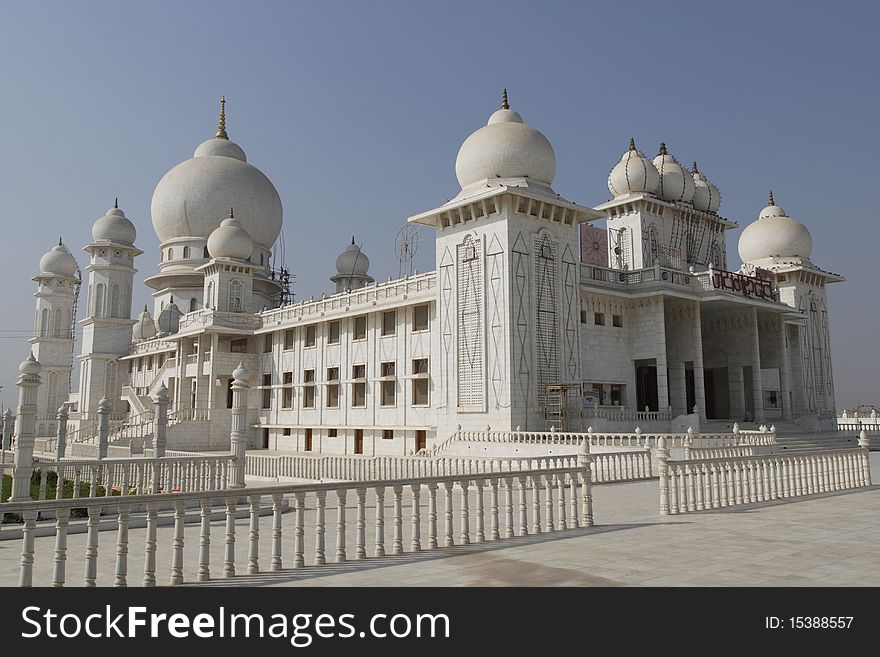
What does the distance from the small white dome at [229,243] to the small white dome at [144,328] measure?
11.3m

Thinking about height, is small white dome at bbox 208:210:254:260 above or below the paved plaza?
above

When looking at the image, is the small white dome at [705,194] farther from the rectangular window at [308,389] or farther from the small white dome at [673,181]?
the rectangular window at [308,389]

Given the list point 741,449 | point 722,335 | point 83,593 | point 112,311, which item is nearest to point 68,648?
point 83,593

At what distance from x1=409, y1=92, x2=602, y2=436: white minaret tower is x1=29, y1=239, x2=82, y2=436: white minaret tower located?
40.1 metres

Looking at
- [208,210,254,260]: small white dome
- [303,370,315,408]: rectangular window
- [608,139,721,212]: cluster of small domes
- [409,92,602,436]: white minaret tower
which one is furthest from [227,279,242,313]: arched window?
[608,139,721,212]: cluster of small domes

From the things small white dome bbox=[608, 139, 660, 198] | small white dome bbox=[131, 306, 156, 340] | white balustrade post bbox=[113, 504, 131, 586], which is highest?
small white dome bbox=[608, 139, 660, 198]

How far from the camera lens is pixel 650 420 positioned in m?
29.8

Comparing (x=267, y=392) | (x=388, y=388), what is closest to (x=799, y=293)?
(x=388, y=388)

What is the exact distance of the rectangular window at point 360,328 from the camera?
3597 centimetres

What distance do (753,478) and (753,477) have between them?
2.0 inches

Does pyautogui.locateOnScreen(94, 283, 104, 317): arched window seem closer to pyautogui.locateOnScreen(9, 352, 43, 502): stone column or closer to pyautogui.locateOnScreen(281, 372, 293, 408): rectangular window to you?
pyautogui.locateOnScreen(281, 372, 293, 408): rectangular window

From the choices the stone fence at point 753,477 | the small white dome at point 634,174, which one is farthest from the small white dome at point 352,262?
the stone fence at point 753,477

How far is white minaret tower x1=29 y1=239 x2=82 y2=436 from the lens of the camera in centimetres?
5666

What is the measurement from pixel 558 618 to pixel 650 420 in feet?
84.2
